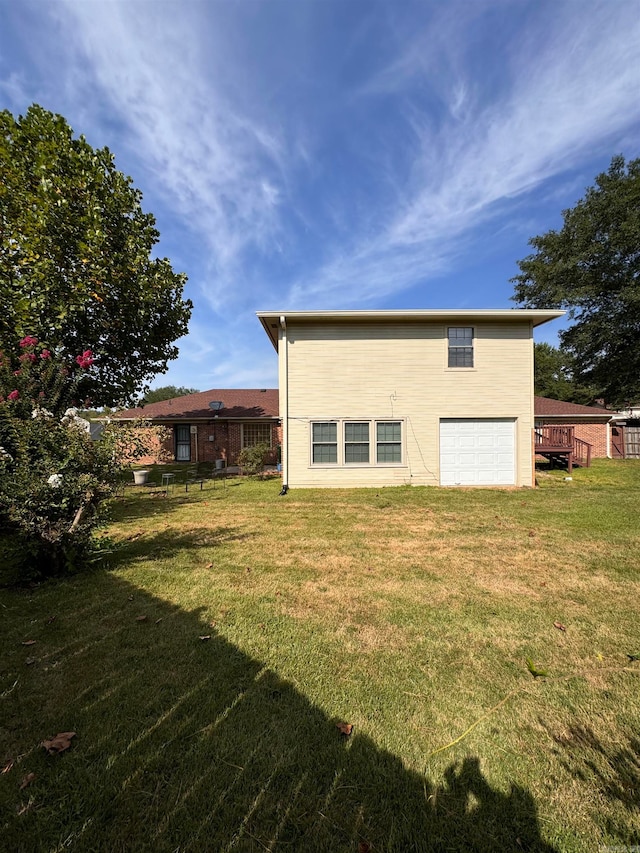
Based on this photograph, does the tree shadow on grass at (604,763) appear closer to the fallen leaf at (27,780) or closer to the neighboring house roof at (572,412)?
the fallen leaf at (27,780)

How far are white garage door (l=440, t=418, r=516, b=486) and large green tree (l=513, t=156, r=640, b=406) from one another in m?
14.7

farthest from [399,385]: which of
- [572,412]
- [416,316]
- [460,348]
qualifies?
[572,412]

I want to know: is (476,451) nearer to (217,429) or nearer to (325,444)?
(325,444)

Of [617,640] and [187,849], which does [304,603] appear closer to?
[187,849]

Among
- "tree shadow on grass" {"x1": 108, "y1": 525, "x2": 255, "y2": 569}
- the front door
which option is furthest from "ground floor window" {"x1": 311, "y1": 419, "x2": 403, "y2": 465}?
the front door

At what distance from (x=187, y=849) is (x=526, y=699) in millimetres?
2295

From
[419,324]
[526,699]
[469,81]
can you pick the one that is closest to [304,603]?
[526,699]

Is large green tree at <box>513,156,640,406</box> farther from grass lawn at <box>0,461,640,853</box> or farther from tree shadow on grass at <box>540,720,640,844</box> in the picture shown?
tree shadow on grass at <box>540,720,640,844</box>

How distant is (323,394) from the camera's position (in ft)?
39.1

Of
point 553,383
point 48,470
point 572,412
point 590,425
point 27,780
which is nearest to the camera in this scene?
point 27,780

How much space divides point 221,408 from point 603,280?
24.7 metres

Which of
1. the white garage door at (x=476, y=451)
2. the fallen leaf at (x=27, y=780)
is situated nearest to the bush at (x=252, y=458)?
the white garage door at (x=476, y=451)

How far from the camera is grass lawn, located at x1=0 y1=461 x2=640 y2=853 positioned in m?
1.69

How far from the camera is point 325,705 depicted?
94.9 inches
